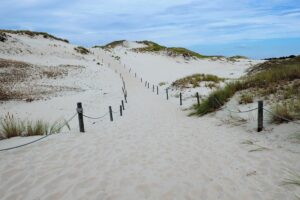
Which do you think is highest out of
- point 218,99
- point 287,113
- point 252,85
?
point 252,85

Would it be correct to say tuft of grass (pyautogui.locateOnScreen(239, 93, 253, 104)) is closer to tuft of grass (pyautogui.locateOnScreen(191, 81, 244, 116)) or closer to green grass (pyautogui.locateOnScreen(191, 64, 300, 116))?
green grass (pyautogui.locateOnScreen(191, 64, 300, 116))

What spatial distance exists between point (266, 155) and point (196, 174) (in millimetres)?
1964

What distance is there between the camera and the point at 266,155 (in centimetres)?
672

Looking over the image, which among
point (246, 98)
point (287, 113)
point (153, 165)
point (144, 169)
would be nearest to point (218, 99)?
point (246, 98)

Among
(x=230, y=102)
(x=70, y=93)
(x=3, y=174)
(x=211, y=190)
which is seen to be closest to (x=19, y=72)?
(x=70, y=93)

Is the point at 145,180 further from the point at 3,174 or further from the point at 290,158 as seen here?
the point at 290,158

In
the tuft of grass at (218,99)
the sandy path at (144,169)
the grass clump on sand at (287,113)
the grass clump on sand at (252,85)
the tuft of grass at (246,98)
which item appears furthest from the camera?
the tuft of grass at (218,99)

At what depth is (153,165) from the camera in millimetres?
6344

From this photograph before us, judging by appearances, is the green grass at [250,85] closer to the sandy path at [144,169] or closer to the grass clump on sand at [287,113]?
the grass clump on sand at [287,113]

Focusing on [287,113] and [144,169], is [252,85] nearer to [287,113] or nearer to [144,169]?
[287,113]

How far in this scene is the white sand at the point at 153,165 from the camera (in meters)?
4.94

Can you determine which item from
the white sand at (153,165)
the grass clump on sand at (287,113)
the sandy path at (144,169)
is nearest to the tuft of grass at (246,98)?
the white sand at (153,165)

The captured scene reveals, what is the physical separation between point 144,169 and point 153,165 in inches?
12.9

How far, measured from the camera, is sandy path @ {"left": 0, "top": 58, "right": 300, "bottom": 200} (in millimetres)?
4926
